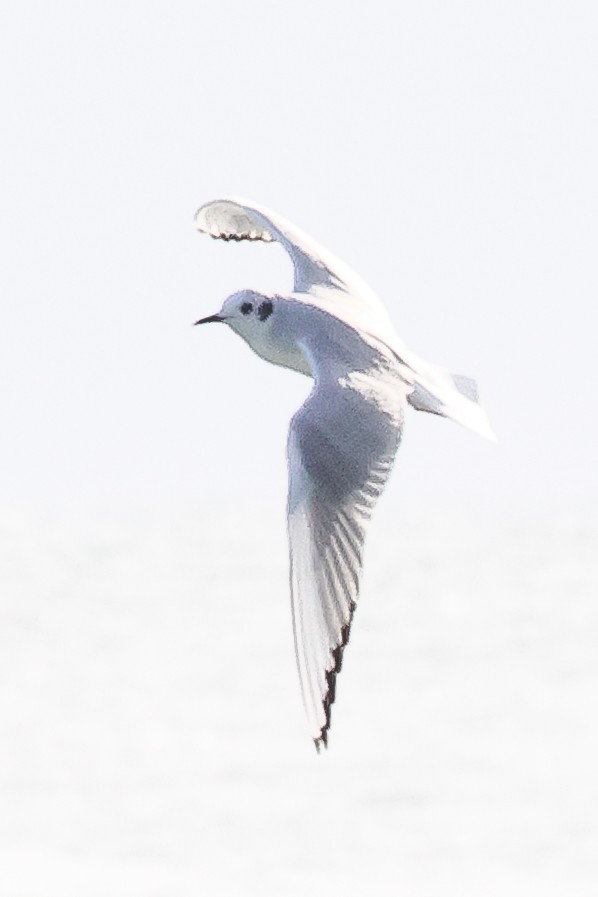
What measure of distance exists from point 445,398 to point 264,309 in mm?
397

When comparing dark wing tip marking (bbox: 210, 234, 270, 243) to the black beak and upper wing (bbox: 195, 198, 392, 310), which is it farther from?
the black beak

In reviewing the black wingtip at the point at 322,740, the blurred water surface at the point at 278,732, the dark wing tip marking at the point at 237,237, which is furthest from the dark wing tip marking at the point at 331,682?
the blurred water surface at the point at 278,732

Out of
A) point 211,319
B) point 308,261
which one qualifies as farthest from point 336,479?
point 308,261

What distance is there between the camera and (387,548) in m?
42.4

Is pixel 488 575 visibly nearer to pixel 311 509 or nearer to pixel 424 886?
pixel 424 886

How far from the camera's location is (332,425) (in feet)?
13.6

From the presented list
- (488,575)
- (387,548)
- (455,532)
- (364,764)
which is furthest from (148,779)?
(455,532)

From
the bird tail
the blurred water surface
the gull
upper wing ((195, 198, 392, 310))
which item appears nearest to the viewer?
the gull

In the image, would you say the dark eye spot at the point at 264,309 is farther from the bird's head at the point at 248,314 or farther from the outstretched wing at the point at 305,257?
the outstretched wing at the point at 305,257

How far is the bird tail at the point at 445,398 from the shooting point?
434 cm

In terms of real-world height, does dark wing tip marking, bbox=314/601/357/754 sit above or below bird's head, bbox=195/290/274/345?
below

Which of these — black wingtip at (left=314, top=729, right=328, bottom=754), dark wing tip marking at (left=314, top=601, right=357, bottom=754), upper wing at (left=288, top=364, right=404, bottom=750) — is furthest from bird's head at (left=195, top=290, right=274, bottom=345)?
black wingtip at (left=314, top=729, right=328, bottom=754)

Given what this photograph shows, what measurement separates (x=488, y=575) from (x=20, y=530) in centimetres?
1360

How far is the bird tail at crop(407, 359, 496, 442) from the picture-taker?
4340 mm
